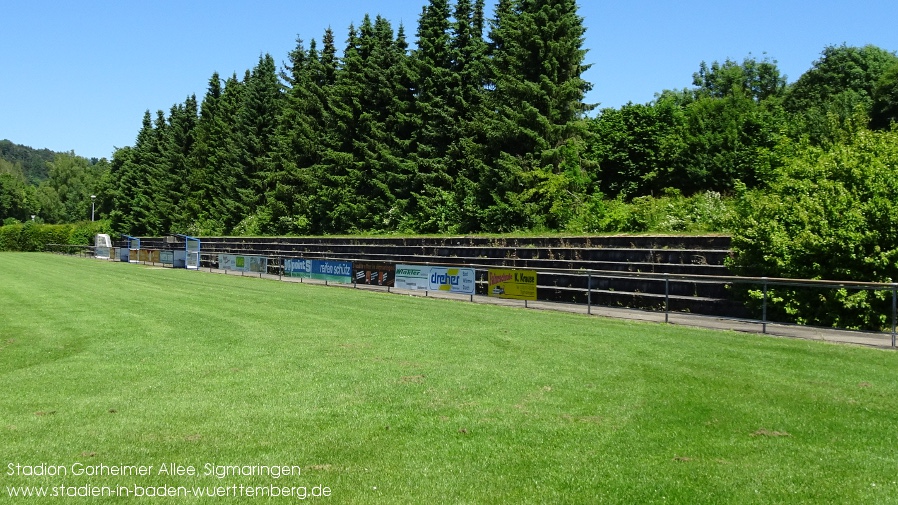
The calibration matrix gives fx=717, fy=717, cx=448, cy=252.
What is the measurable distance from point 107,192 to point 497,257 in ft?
342

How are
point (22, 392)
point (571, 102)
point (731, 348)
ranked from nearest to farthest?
point (22, 392), point (731, 348), point (571, 102)

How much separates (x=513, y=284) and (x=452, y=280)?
343 cm

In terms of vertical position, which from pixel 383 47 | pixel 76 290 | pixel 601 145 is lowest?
pixel 76 290

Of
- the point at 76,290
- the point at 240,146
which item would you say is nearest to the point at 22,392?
the point at 76,290

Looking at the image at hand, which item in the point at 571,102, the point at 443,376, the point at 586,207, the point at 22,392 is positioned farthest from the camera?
the point at 571,102

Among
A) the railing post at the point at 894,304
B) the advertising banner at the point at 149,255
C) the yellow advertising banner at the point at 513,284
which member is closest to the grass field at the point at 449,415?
the railing post at the point at 894,304

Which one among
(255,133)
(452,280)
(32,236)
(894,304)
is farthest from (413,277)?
(32,236)

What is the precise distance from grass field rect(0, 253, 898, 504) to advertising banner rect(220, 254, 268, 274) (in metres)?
31.5

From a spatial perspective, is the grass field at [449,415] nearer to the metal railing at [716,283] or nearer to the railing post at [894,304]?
the railing post at [894,304]

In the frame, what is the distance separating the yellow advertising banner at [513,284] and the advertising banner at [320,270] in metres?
11.4

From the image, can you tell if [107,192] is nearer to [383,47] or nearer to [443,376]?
[383,47]

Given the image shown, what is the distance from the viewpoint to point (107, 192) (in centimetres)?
11944

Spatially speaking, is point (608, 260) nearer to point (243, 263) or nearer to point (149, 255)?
point (243, 263)

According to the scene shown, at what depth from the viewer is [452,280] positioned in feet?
98.2
